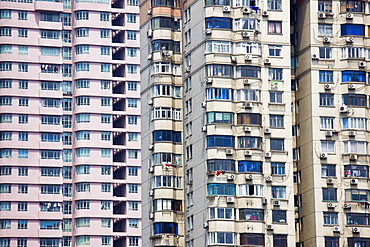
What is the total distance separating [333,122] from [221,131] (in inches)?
324


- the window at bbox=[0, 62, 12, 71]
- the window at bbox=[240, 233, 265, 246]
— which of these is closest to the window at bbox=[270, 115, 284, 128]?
the window at bbox=[240, 233, 265, 246]

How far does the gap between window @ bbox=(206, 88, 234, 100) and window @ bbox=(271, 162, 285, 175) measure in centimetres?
565

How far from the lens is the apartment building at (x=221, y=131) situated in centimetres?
7806

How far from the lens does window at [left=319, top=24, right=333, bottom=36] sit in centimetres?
8150

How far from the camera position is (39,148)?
5315 inches

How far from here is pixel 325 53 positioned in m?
81.1

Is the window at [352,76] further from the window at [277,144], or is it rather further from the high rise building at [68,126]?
the high rise building at [68,126]

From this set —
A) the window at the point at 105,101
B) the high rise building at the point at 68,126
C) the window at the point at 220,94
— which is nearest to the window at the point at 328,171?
the window at the point at 220,94

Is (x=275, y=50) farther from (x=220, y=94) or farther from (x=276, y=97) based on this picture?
(x=220, y=94)

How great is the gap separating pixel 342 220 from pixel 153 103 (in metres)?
17.3

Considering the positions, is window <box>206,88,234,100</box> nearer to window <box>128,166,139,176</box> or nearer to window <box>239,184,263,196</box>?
window <box>239,184,263,196</box>

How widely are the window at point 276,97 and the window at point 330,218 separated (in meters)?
8.77

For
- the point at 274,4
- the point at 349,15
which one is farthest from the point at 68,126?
the point at 349,15

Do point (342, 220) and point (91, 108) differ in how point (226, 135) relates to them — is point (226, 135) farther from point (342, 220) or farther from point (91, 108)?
point (91, 108)
